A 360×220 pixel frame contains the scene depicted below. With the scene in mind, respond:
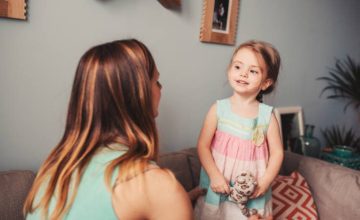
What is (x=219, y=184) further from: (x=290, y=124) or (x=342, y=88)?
(x=342, y=88)

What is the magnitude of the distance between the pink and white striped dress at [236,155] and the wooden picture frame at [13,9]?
0.87 metres

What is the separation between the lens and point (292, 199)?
1719 mm

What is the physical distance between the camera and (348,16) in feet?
9.98

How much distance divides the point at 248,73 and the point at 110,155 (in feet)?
2.64

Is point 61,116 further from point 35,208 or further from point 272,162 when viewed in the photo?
point 272,162

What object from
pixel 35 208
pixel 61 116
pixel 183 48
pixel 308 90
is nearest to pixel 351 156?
pixel 308 90

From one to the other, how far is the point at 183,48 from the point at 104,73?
103cm

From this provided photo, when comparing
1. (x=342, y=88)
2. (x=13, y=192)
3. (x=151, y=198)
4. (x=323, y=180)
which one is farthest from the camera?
(x=342, y=88)

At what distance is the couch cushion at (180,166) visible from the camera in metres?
1.59

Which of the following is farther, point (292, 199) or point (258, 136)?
point (292, 199)

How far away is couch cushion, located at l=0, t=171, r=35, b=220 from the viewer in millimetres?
1065

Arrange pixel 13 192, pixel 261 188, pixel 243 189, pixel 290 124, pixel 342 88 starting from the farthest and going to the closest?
pixel 342 88 → pixel 290 124 → pixel 261 188 → pixel 243 189 → pixel 13 192

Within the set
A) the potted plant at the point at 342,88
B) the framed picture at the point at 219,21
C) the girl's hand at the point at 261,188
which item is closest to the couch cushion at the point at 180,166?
the girl's hand at the point at 261,188

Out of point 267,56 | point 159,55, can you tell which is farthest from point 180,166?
point 267,56
